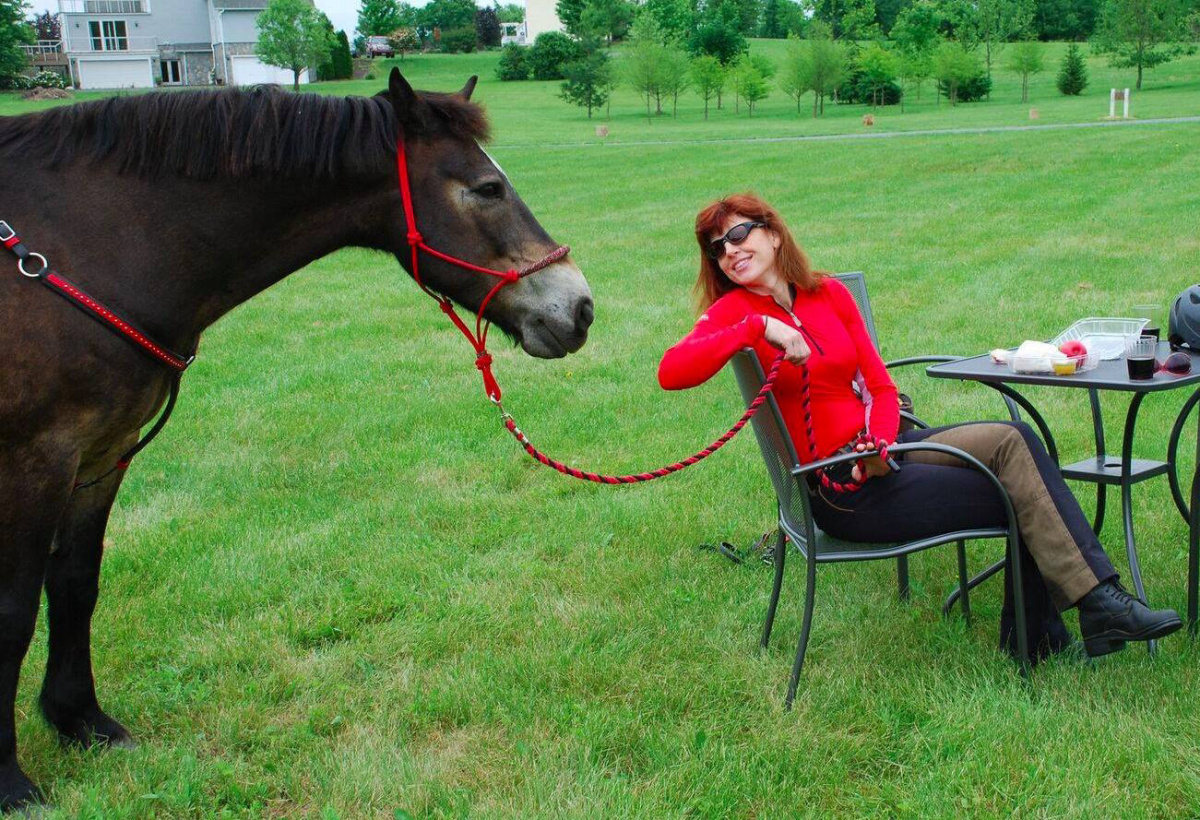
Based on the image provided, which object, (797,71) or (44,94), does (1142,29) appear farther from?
(44,94)

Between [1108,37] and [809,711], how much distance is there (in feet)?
182

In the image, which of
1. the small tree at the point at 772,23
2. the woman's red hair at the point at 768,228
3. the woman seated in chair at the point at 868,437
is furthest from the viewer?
the small tree at the point at 772,23

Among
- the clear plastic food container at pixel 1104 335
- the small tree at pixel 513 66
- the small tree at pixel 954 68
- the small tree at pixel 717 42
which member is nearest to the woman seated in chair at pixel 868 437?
the clear plastic food container at pixel 1104 335

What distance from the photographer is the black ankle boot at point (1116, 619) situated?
11.1 feet

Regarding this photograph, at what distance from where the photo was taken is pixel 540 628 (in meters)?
4.27

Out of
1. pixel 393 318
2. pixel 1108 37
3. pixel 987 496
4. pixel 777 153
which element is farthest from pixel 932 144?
pixel 1108 37

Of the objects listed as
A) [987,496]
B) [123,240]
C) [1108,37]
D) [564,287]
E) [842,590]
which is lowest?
[842,590]

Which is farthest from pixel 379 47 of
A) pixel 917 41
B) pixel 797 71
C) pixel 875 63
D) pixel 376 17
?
pixel 875 63

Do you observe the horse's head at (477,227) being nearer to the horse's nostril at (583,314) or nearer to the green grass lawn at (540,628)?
the horse's nostril at (583,314)

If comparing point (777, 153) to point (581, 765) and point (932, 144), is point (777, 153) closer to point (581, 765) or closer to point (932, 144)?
point (932, 144)

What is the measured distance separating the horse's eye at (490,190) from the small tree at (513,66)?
71038 millimetres

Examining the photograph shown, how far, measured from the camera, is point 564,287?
3301mm

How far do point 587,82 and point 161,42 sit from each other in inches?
1324

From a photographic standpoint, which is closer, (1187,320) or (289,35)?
(1187,320)
